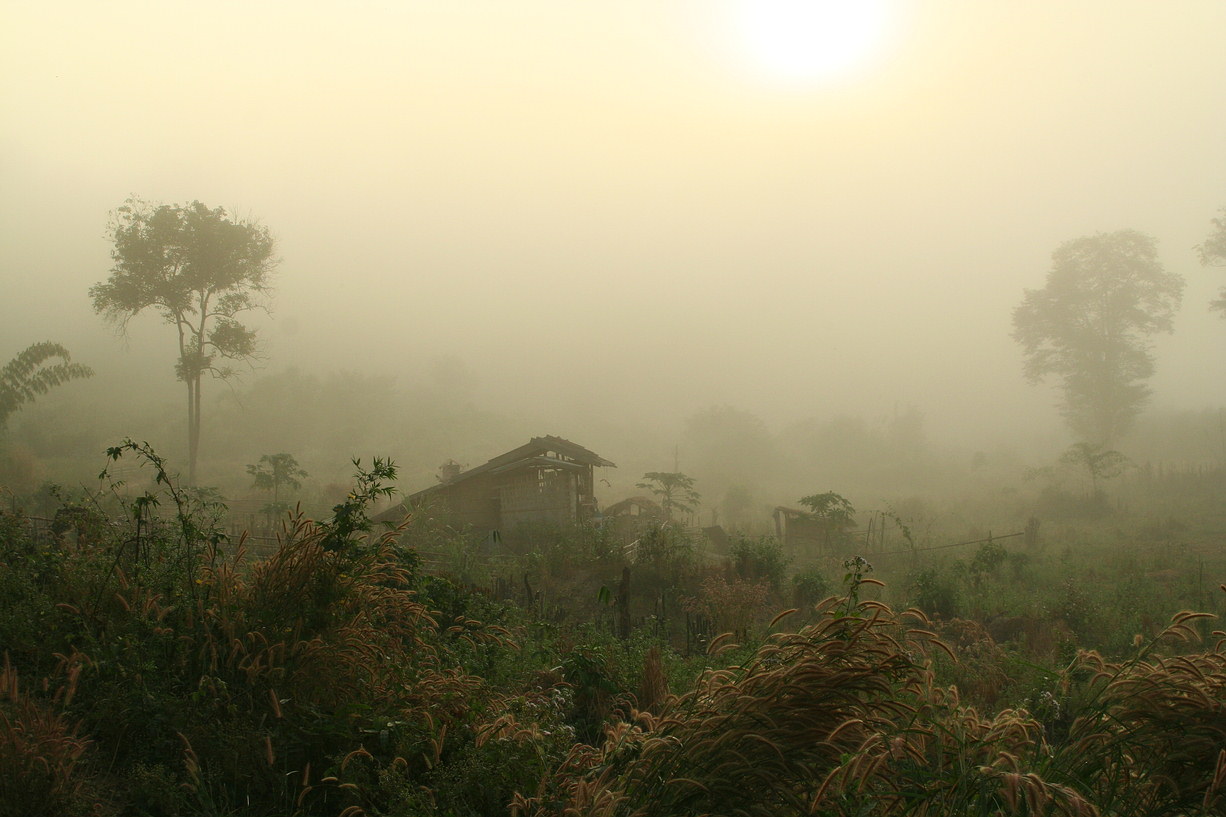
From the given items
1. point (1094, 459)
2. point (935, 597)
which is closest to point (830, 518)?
point (935, 597)

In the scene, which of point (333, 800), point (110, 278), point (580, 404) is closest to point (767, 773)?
point (333, 800)

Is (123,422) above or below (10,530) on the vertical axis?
above

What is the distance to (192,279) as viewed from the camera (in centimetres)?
3441

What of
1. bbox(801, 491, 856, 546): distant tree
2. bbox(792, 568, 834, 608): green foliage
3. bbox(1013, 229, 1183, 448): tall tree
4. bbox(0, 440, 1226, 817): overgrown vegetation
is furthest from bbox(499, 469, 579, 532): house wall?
bbox(1013, 229, 1183, 448): tall tree

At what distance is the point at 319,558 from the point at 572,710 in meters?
2.69

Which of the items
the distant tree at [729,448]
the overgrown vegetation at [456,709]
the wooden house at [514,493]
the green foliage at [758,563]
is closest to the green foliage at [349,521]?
the overgrown vegetation at [456,709]

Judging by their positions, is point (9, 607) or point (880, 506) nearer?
point (9, 607)

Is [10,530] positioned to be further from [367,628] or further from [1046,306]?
[1046,306]

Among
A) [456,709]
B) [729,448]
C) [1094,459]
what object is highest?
[729,448]

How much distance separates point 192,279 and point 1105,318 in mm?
49738

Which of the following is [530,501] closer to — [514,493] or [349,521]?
[514,493]

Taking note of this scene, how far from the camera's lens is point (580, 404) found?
299 ft

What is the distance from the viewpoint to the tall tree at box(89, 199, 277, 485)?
33.4m

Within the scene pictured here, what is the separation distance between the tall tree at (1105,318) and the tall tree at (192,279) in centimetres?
4462
